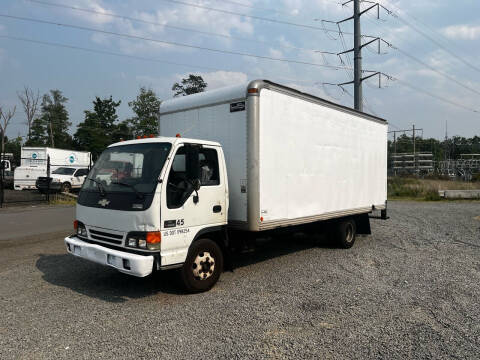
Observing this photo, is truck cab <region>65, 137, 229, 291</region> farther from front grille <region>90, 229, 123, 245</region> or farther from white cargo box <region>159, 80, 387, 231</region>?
white cargo box <region>159, 80, 387, 231</region>

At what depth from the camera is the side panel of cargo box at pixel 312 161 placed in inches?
234

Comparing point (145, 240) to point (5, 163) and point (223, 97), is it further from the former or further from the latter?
point (5, 163)

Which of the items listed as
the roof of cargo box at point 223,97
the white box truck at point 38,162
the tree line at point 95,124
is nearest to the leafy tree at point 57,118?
the tree line at point 95,124

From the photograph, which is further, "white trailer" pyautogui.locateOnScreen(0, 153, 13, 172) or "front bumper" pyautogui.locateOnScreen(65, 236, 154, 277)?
"white trailer" pyautogui.locateOnScreen(0, 153, 13, 172)

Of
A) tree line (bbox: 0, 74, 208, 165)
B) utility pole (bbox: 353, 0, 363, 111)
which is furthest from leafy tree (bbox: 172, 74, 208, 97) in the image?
utility pole (bbox: 353, 0, 363, 111)

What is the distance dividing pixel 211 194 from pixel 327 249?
14.2ft

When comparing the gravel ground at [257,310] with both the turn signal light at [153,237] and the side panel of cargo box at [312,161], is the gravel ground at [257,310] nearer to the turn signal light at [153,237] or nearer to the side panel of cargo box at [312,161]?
the turn signal light at [153,237]

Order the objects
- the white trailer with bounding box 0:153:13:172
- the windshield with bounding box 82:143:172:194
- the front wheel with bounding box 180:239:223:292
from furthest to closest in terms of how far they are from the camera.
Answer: the white trailer with bounding box 0:153:13:172 → the front wheel with bounding box 180:239:223:292 → the windshield with bounding box 82:143:172:194

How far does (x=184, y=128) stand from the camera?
6.68m

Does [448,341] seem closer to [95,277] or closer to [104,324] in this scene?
[104,324]

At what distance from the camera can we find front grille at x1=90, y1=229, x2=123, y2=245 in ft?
16.0

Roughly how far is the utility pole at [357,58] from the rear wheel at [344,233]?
511 inches

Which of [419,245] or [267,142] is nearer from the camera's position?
[267,142]

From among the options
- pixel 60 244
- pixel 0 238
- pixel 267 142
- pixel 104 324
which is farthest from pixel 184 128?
pixel 0 238
